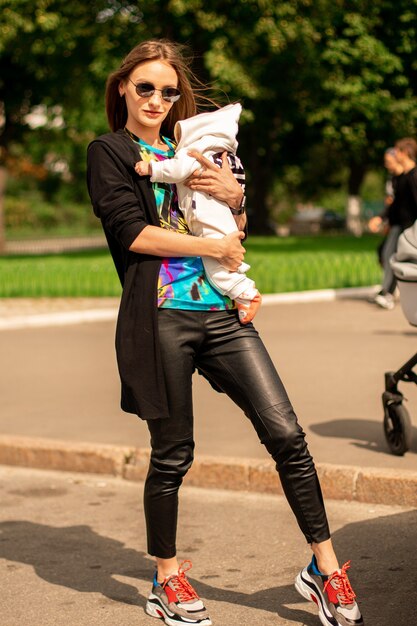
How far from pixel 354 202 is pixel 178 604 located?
48.2 meters

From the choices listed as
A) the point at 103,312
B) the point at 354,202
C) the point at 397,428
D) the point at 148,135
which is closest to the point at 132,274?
the point at 148,135

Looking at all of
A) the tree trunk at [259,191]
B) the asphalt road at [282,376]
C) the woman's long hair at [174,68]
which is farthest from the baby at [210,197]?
the tree trunk at [259,191]

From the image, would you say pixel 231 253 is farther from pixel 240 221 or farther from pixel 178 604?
pixel 178 604

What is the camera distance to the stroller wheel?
6.57m

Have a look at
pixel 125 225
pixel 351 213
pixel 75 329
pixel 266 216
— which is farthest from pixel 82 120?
pixel 125 225

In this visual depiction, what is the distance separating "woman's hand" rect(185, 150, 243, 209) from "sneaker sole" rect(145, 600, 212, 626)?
57.2 inches

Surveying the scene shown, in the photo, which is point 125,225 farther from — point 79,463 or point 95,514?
point 79,463

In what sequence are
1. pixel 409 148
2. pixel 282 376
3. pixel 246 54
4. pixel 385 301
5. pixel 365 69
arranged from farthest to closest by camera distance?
pixel 365 69 < pixel 246 54 < pixel 385 301 < pixel 409 148 < pixel 282 376

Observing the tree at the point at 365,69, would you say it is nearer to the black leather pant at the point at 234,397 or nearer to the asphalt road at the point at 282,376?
the asphalt road at the point at 282,376

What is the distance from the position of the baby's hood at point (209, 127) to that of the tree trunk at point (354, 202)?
44.8 meters

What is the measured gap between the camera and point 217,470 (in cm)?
653

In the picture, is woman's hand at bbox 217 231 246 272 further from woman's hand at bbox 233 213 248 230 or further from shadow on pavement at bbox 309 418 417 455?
shadow on pavement at bbox 309 418 417 455

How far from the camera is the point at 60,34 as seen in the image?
2708cm

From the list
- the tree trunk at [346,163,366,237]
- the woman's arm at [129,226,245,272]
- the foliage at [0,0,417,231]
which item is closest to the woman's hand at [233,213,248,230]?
the woman's arm at [129,226,245,272]
